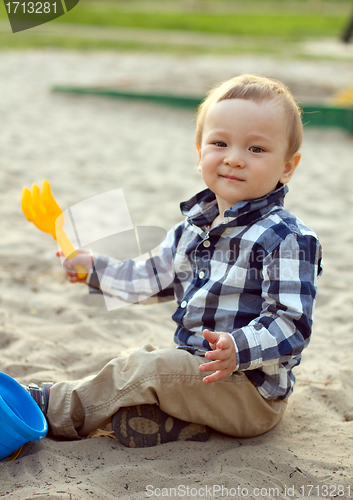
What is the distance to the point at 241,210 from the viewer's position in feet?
5.01

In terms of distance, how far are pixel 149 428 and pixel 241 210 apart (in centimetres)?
66

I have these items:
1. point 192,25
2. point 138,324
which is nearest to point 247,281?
point 138,324

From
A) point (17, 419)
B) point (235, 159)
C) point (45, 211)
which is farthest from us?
point (45, 211)

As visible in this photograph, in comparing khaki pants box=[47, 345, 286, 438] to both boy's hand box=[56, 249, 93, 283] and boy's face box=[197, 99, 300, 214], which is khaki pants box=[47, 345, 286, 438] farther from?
boy's face box=[197, 99, 300, 214]

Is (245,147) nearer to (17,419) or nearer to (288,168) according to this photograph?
(288,168)

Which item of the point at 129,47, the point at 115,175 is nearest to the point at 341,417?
the point at 115,175

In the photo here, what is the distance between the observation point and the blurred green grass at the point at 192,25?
14.0 metres

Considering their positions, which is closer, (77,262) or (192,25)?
(77,262)

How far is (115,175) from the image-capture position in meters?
4.32

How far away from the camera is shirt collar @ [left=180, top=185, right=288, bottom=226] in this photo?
1527mm

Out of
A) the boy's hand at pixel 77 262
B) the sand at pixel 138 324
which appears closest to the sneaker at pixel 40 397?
the sand at pixel 138 324

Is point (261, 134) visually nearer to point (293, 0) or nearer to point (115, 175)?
point (115, 175)

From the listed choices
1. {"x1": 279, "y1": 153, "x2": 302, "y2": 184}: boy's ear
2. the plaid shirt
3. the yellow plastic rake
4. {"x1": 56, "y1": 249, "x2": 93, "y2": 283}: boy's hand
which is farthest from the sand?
{"x1": 279, "y1": 153, "x2": 302, "y2": 184}: boy's ear

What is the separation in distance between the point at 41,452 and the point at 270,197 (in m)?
0.92
